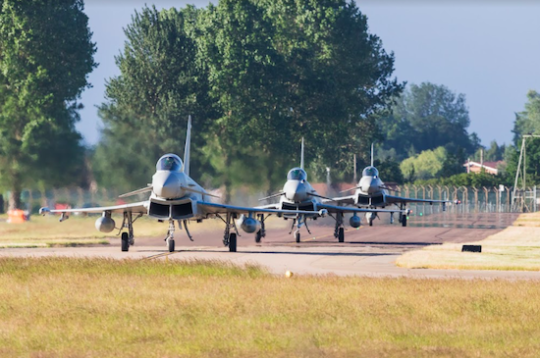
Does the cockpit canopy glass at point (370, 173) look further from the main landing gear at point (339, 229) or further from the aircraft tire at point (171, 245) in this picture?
the aircraft tire at point (171, 245)

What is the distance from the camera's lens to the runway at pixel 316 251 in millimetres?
27609

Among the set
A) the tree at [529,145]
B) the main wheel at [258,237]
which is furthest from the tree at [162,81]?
the tree at [529,145]

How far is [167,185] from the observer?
31734mm

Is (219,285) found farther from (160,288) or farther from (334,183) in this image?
(334,183)

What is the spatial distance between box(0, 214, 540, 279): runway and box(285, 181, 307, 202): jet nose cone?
82.1 inches

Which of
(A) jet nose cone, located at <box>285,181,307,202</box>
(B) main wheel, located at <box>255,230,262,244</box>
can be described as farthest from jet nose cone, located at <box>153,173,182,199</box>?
(B) main wheel, located at <box>255,230,262,244</box>

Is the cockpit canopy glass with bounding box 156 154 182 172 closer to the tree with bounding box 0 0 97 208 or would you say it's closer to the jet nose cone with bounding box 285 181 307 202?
the jet nose cone with bounding box 285 181 307 202

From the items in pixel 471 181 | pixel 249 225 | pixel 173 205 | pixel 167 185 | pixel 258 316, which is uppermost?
pixel 471 181

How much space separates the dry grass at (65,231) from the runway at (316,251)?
0.93 metres

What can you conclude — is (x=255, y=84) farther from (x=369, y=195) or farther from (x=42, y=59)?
(x=369, y=195)

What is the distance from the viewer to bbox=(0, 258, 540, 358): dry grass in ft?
46.0

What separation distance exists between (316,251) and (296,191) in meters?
4.15

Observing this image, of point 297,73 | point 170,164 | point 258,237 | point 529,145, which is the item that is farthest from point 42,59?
point 529,145

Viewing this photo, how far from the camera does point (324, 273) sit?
26484 millimetres
